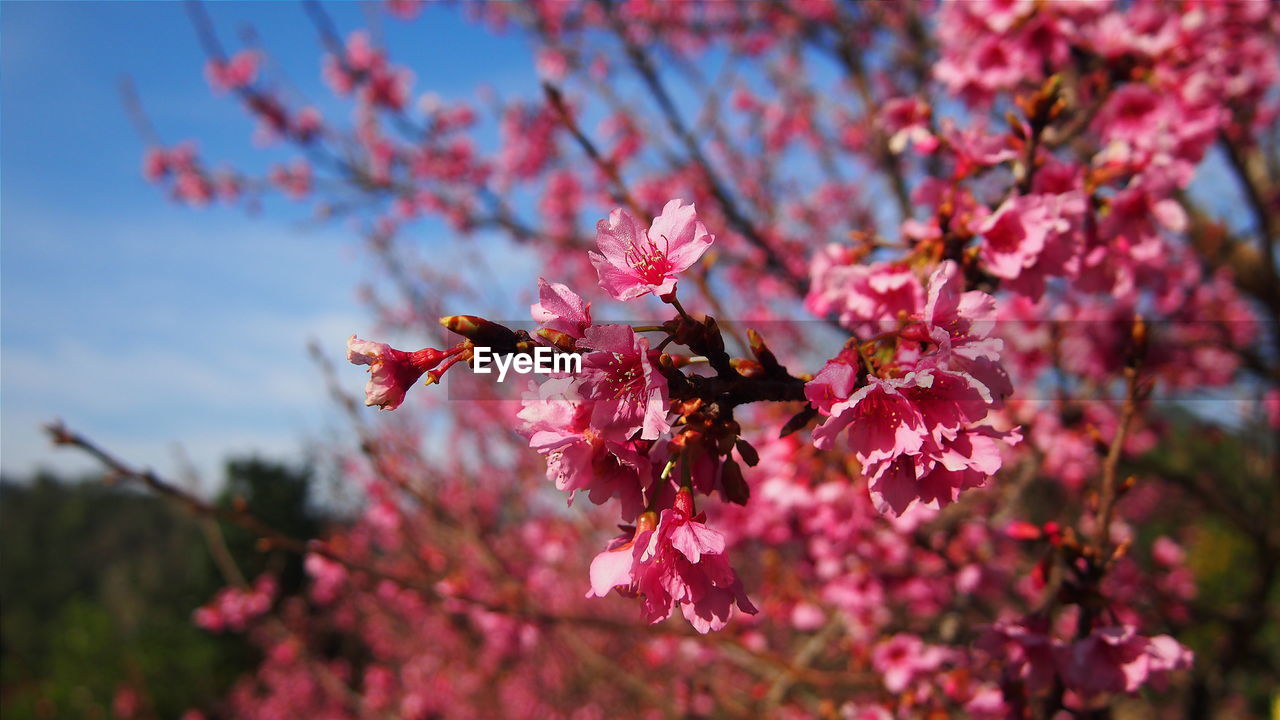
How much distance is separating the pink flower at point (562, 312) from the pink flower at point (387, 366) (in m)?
0.14

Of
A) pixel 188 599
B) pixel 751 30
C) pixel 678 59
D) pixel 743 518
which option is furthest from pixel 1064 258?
pixel 188 599

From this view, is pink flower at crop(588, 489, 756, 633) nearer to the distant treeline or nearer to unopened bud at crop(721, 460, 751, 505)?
unopened bud at crop(721, 460, 751, 505)

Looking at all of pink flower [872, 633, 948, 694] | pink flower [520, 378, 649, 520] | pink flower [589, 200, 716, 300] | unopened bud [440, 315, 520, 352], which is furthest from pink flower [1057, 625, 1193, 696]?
unopened bud [440, 315, 520, 352]

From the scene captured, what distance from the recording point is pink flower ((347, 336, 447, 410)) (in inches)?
32.3

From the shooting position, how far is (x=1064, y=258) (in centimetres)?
135

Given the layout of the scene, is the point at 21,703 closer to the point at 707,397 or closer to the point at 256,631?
the point at 256,631

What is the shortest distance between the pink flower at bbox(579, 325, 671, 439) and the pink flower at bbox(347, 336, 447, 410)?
20cm

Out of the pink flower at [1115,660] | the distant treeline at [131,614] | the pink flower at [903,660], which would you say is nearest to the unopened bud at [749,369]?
the pink flower at [1115,660]

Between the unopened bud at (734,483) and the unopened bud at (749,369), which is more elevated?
the unopened bud at (749,369)

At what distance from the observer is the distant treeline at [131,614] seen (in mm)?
10266

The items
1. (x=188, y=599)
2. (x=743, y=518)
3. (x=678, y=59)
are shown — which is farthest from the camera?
(x=188, y=599)

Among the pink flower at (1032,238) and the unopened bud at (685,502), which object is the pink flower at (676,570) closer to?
the unopened bud at (685,502)

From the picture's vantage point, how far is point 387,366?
84 centimetres

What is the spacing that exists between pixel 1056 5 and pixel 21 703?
14379 mm
